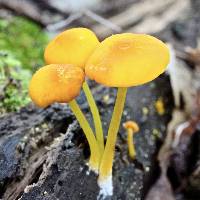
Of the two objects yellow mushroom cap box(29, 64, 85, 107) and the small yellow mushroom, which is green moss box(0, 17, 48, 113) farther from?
the small yellow mushroom

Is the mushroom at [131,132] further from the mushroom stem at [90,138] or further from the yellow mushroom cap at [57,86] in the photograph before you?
the yellow mushroom cap at [57,86]

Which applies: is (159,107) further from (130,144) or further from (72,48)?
(72,48)

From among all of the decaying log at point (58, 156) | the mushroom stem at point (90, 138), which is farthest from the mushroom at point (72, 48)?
the decaying log at point (58, 156)

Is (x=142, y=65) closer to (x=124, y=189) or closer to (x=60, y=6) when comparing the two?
(x=124, y=189)

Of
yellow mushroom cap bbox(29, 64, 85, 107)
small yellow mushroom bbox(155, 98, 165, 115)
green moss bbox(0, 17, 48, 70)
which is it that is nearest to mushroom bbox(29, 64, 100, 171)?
yellow mushroom cap bbox(29, 64, 85, 107)

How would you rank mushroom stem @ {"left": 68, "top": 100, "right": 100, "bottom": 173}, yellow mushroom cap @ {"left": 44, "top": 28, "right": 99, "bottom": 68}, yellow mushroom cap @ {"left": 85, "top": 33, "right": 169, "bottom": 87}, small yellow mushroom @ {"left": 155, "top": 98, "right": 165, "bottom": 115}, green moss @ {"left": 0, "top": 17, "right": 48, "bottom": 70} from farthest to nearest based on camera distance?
green moss @ {"left": 0, "top": 17, "right": 48, "bottom": 70} < small yellow mushroom @ {"left": 155, "top": 98, "right": 165, "bottom": 115} < mushroom stem @ {"left": 68, "top": 100, "right": 100, "bottom": 173} < yellow mushroom cap @ {"left": 44, "top": 28, "right": 99, "bottom": 68} < yellow mushroom cap @ {"left": 85, "top": 33, "right": 169, "bottom": 87}

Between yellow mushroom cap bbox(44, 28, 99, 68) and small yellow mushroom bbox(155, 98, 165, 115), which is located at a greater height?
yellow mushroom cap bbox(44, 28, 99, 68)
